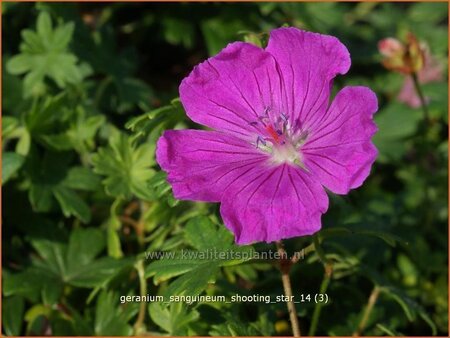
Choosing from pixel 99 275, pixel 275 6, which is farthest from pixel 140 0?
pixel 99 275

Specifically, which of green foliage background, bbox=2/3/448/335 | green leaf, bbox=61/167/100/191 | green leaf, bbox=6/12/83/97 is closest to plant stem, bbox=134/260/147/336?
green foliage background, bbox=2/3/448/335

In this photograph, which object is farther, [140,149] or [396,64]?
[396,64]

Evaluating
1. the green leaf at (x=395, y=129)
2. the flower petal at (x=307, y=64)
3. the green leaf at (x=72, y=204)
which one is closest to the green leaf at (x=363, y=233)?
the flower petal at (x=307, y=64)

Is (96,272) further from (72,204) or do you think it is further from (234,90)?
(234,90)

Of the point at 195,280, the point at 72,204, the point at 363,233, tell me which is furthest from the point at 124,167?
the point at 363,233

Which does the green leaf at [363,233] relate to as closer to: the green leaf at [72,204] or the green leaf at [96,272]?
the green leaf at [96,272]

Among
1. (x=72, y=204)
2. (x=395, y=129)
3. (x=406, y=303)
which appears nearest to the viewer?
(x=406, y=303)

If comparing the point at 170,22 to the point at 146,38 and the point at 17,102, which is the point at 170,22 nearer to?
the point at 146,38
